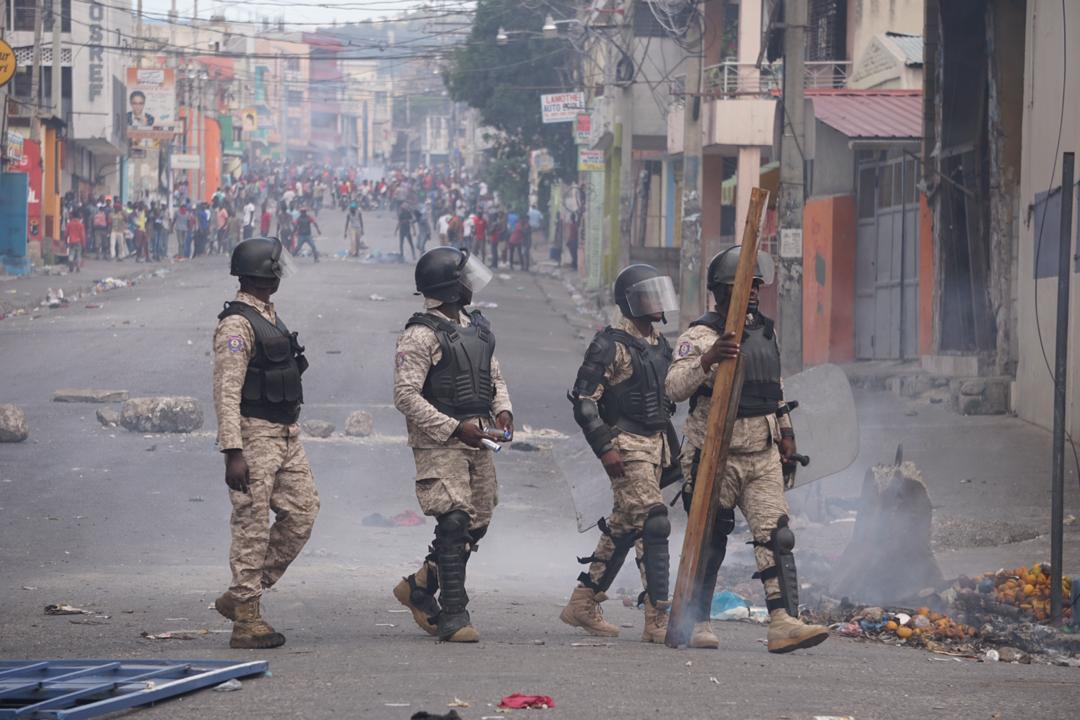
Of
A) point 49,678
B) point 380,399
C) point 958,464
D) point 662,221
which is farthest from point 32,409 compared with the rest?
point 662,221

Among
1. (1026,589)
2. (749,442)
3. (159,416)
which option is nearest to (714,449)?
(749,442)

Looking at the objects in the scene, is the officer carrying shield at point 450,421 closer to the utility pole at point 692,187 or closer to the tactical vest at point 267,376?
the tactical vest at point 267,376

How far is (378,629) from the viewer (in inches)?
289

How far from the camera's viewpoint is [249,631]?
253 inches

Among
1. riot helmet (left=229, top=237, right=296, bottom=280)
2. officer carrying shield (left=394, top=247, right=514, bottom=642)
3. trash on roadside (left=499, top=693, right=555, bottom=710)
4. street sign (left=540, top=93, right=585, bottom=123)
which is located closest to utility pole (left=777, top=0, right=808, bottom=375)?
officer carrying shield (left=394, top=247, right=514, bottom=642)

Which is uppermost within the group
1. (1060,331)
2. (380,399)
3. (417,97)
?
(417,97)

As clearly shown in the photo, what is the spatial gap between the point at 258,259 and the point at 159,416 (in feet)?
29.2

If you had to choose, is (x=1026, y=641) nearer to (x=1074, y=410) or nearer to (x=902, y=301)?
(x=1074, y=410)

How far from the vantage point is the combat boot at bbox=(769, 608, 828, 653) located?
6309mm

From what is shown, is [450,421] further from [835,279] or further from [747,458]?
[835,279]

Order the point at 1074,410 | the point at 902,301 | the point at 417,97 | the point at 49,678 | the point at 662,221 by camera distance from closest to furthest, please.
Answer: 1. the point at 49,678
2. the point at 1074,410
3. the point at 902,301
4. the point at 662,221
5. the point at 417,97

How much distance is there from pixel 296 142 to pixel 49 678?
155333mm

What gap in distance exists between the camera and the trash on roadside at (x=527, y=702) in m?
5.15

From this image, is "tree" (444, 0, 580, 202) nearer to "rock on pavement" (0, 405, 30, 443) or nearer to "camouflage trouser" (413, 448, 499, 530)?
"rock on pavement" (0, 405, 30, 443)
